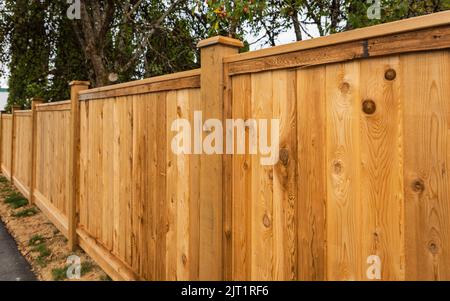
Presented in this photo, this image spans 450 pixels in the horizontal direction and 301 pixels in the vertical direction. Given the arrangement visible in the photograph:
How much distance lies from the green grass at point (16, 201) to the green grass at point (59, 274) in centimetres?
385

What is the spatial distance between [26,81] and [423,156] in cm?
1295

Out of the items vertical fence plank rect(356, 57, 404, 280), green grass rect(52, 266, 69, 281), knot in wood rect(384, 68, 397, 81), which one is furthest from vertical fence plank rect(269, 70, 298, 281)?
green grass rect(52, 266, 69, 281)

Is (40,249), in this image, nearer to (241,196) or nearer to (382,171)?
(241,196)

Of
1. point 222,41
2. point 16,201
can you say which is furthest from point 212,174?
point 16,201

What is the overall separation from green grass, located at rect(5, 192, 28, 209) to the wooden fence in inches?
200

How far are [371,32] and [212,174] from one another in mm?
1256

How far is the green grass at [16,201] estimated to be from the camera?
755 centimetres

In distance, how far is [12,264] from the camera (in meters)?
4.64

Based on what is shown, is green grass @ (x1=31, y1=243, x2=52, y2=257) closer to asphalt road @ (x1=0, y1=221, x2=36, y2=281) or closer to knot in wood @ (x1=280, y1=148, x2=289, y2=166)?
asphalt road @ (x1=0, y1=221, x2=36, y2=281)

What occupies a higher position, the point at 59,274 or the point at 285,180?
the point at 285,180

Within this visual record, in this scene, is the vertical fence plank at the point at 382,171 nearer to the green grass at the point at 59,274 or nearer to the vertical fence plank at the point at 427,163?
the vertical fence plank at the point at 427,163

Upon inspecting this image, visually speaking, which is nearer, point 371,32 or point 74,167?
point 371,32

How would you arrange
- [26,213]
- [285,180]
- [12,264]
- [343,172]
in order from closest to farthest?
[343,172], [285,180], [12,264], [26,213]
